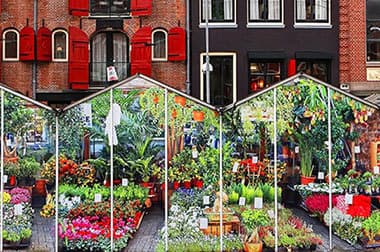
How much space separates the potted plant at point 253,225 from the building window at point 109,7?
47.3ft

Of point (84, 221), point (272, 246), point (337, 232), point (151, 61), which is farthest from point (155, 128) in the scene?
point (151, 61)

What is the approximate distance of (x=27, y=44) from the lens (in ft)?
77.6

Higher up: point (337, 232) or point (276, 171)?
point (276, 171)

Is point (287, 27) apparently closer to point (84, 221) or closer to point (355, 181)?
point (355, 181)

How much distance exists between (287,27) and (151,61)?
5.61 m

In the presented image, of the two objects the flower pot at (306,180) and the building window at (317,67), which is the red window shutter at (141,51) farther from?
the flower pot at (306,180)

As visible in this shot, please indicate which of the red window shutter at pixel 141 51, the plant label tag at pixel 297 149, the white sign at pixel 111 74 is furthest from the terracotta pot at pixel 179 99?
the red window shutter at pixel 141 51

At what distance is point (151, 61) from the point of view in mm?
24016

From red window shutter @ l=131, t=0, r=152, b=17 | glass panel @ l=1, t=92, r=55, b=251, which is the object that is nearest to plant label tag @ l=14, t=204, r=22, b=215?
glass panel @ l=1, t=92, r=55, b=251

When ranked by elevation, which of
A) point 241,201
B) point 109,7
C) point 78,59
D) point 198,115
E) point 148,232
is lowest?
point 148,232

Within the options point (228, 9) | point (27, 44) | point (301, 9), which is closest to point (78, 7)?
point (27, 44)

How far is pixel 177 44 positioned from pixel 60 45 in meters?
4.75

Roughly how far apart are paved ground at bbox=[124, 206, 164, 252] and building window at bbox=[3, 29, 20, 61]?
14212 mm

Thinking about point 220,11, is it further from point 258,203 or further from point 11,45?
point 258,203
